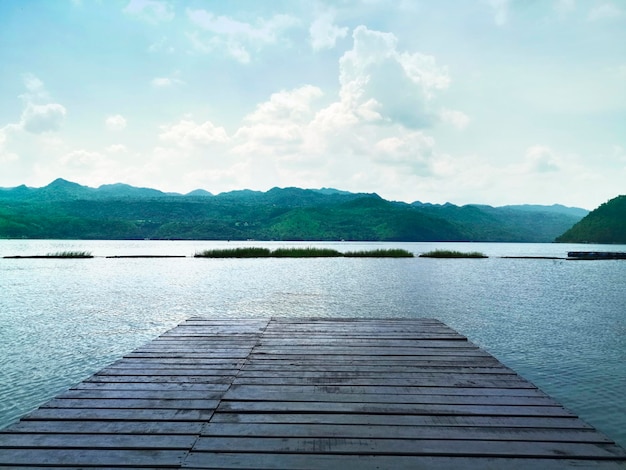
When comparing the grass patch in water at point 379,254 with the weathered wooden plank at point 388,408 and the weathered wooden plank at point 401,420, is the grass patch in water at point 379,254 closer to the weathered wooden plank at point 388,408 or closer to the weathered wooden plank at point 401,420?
the weathered wooden plank at point 388,408

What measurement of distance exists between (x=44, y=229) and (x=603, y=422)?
22987cm

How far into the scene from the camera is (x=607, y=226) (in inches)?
7264

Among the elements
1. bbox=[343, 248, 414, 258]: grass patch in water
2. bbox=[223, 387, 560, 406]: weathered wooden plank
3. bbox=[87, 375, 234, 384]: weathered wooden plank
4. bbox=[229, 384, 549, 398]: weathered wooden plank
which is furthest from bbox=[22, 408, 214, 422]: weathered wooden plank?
bbox=[343, 248, 414, 258]: grass patch in water

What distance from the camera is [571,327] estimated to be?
61.1 ft

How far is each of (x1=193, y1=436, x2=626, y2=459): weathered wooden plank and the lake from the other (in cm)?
419

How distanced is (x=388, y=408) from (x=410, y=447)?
3.68ft

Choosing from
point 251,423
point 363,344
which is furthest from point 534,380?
point 251,423

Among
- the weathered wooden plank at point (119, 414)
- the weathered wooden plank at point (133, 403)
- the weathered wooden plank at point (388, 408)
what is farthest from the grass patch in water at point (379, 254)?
the weathered wooden plank at point (119, 414)

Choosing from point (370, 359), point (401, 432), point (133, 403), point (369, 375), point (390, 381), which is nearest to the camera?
point (401, 432)

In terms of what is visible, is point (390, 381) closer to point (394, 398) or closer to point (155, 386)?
point (394, 398)

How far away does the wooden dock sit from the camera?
4551 millimetres

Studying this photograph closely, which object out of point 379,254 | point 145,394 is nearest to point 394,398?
point 145,394

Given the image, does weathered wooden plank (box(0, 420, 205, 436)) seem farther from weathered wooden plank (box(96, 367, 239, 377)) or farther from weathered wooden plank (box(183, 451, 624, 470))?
weathered wooden plank (box(96, 367, 239, 377))

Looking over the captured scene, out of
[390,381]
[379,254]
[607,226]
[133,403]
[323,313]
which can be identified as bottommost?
[323,313]
